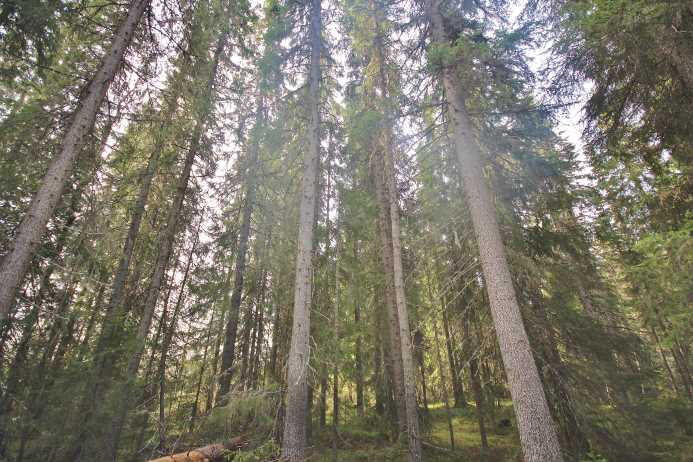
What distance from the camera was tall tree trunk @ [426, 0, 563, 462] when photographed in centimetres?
506

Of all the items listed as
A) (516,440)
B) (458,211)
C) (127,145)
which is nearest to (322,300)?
(458,211)

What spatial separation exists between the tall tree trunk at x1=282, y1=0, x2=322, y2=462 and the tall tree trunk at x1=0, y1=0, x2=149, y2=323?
185 inches

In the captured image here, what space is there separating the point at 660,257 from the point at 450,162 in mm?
4704

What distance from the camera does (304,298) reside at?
744 cm

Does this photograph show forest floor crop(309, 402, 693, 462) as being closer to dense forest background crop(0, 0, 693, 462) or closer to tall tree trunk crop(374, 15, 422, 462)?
dense forest background crop(0, 0, 693, 462)

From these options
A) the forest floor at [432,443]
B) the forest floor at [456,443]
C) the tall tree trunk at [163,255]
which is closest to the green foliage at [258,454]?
A: the forest floor at [456,443]

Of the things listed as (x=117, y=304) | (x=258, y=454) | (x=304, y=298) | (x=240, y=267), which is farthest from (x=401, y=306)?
(x=117, y=304)

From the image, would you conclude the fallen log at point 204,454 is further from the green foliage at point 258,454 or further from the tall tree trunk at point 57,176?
Answer: the tall tree trunk at point 57,176

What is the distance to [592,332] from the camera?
25.3 ft

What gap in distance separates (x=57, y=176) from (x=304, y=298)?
553cm

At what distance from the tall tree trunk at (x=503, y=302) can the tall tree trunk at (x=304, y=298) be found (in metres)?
3.71

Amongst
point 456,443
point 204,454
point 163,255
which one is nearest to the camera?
point 204,454

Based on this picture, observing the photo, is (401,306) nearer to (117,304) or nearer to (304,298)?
(304,298)

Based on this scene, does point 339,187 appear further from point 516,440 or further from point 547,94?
point 516,440
